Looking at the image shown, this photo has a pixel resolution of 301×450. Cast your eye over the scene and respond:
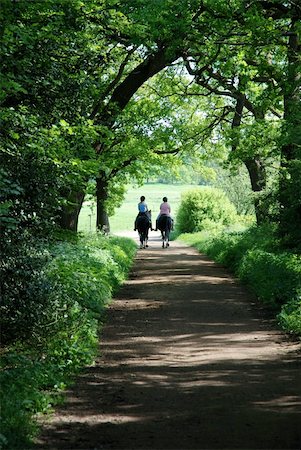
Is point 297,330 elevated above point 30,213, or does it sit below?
below

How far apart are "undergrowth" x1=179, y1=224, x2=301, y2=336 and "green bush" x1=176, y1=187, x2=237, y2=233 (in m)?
20.3

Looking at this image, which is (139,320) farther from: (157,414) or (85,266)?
(157,414)

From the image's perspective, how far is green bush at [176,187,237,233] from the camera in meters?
44.8

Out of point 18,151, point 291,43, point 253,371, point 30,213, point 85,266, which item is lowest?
point 253,371

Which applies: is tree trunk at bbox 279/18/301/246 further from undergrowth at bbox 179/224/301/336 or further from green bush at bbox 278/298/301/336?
green bush at bbox 278/298/301/336

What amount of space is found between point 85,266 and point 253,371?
22.2ft

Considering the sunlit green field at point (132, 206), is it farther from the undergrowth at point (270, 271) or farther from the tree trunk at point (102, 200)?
the undergrowth at point (270, 271)

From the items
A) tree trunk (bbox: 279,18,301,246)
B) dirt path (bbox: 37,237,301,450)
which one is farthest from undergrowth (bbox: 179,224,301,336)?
tree trunk (bbox: 279,18,301,246)

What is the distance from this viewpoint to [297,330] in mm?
11203

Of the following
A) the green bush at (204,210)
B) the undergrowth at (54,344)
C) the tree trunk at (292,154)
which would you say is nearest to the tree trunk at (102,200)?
the green bush at (204,210)

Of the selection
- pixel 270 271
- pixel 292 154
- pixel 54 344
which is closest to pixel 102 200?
pixel 292 154

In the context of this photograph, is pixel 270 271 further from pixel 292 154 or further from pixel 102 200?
pixel 102 200

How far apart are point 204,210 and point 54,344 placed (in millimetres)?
35945

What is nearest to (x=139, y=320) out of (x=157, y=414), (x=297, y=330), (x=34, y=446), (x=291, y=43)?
(x=297, y=330)
